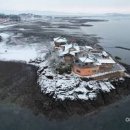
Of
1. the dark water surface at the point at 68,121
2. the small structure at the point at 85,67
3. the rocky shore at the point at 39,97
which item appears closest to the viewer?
the dark water surface at the point at 68,121

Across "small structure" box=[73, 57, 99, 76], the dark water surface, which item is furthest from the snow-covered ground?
the dark water surface

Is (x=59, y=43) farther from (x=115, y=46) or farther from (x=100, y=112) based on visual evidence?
(x=100, y=112)

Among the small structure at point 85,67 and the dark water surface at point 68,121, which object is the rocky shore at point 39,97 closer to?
the dark water surface at point 68,121

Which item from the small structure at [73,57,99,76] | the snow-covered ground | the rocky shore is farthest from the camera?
the small structure at [73,57,99,76]

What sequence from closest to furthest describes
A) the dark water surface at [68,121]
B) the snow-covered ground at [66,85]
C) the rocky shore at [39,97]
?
the dark water surface at [68,121]
the rocky shore at [39,97]
the snow-covered ground at [66,85]

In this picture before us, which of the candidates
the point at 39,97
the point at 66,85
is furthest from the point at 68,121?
the point at 66,85

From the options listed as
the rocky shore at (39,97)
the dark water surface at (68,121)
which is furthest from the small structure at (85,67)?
the dark water surface at (68,121)

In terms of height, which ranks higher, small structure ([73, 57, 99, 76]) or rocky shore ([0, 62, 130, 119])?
small structure ([73, 57, 99, 76])

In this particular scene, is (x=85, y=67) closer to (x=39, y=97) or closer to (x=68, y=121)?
(x=39, y=97)

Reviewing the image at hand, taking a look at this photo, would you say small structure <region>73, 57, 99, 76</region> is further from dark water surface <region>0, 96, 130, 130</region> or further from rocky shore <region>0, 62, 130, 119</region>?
dark water surface <region>0, 96, 130, 130</region>

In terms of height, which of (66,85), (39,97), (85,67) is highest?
(85,67)

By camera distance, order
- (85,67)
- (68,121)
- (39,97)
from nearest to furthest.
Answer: (68,121) → (39,97) → (85,67)
